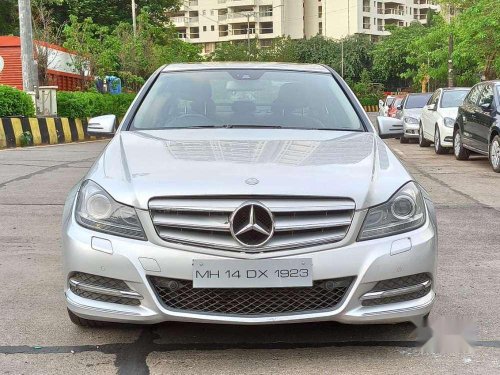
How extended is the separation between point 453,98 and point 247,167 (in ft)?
47.4

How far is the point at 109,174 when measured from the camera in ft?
12.6

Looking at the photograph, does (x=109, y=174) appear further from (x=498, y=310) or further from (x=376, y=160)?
(x=498, y=310)

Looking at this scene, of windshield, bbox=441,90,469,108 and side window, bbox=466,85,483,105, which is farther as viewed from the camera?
windshield, bbox=441,90,469,108

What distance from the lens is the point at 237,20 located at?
322 feet

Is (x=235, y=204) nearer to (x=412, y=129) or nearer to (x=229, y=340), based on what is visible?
(x=229, y=340)

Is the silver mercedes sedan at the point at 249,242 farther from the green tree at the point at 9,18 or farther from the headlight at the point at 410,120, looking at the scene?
the green tree at the point at 9,18

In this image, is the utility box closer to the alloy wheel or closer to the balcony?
the alloy wheel

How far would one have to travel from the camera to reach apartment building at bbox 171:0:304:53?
97.6 m

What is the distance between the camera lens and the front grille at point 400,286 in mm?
3580

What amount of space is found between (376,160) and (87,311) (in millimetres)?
1686

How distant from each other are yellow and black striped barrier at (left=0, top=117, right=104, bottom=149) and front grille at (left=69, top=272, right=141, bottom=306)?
1248cm

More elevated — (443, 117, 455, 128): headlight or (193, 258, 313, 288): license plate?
(193, 258, 313, 288): license plate


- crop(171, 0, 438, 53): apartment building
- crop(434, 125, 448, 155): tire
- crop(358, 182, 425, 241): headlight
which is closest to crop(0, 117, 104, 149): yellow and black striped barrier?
crop(434, 125, 448, 155): tire

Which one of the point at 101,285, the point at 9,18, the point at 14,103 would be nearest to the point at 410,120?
the point at 14,103
